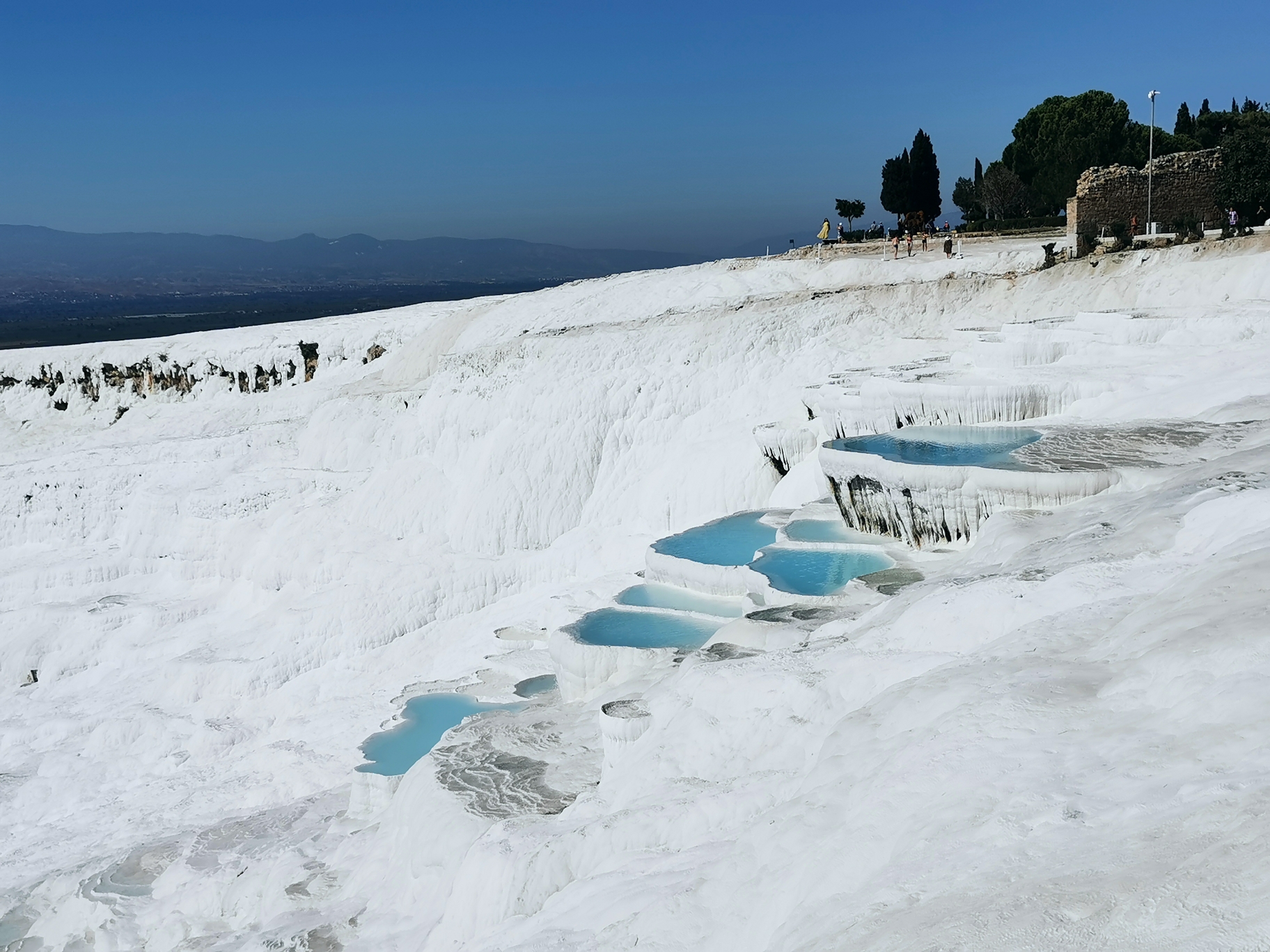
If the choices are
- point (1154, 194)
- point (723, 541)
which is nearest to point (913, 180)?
point (1154, 194)

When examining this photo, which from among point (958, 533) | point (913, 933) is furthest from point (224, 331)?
point (913, 933)

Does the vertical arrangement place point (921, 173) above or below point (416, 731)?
above

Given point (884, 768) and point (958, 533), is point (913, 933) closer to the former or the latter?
point (884, 768)

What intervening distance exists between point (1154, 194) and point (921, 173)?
14045 mm

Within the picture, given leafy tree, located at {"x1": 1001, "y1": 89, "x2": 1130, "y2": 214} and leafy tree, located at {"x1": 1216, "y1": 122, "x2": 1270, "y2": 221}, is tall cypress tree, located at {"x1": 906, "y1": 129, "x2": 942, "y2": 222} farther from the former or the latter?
leafy tree, located at {"x1": 1216, "y1": 122, "x2": 1270, "y2": 221}

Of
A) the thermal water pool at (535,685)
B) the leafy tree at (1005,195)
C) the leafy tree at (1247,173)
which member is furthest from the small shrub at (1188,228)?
the leafy tree at (1005,195)

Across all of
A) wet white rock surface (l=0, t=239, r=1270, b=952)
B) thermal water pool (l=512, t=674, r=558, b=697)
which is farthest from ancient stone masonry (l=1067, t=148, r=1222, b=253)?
thermal water pool (l=512, t=674, r=558, b=697)

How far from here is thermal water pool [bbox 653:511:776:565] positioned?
11.1m

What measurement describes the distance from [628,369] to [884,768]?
13.5 m

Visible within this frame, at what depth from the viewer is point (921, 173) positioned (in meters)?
32.3

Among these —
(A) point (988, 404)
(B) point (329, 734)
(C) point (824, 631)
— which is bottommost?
(B) point (329, 734)

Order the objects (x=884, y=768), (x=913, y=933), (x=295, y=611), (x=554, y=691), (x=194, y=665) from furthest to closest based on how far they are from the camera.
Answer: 1. (x=295, y=611)
2. (x=194, y=665)
3. (x=554, y=691)
4. (x=884, y=768)
5. (x=913, y=933)

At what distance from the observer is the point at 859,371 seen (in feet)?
49.5

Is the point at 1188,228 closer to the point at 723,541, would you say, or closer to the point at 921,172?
the point at 723,541
